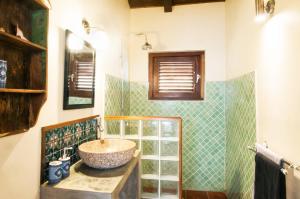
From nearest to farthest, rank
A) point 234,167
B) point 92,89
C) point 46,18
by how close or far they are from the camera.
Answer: point 46,18
point 92,89
point 234,167

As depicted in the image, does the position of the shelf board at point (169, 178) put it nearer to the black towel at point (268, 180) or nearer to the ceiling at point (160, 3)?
the black towel at point (268, 180)

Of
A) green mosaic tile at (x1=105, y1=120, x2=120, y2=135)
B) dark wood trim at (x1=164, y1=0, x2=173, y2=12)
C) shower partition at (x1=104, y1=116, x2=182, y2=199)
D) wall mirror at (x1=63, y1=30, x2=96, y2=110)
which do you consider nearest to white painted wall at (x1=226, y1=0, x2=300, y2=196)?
shower partition at (x1=104, y1=116, x2=182, y2=199)

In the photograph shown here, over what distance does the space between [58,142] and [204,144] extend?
213cm

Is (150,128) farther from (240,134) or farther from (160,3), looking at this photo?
(160,3)

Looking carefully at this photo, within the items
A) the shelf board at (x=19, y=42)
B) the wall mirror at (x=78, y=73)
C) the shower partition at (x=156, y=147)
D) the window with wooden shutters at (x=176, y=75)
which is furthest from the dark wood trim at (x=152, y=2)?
the shelf board at (x=19, y=42)

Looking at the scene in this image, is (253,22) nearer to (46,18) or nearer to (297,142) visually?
(297,142)

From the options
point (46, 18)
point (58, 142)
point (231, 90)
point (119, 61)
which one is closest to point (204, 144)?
point (231, 90)

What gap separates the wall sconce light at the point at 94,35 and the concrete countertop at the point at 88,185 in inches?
44.1

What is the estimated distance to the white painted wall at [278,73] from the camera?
115 cm

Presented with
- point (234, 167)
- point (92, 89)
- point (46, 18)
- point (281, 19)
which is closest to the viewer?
point (46, 18)

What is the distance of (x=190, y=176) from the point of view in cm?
290

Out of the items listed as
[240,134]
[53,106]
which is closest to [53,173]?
[53,106]

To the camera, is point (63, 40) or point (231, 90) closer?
point (63, 40)

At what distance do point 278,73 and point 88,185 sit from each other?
1.40 metres
